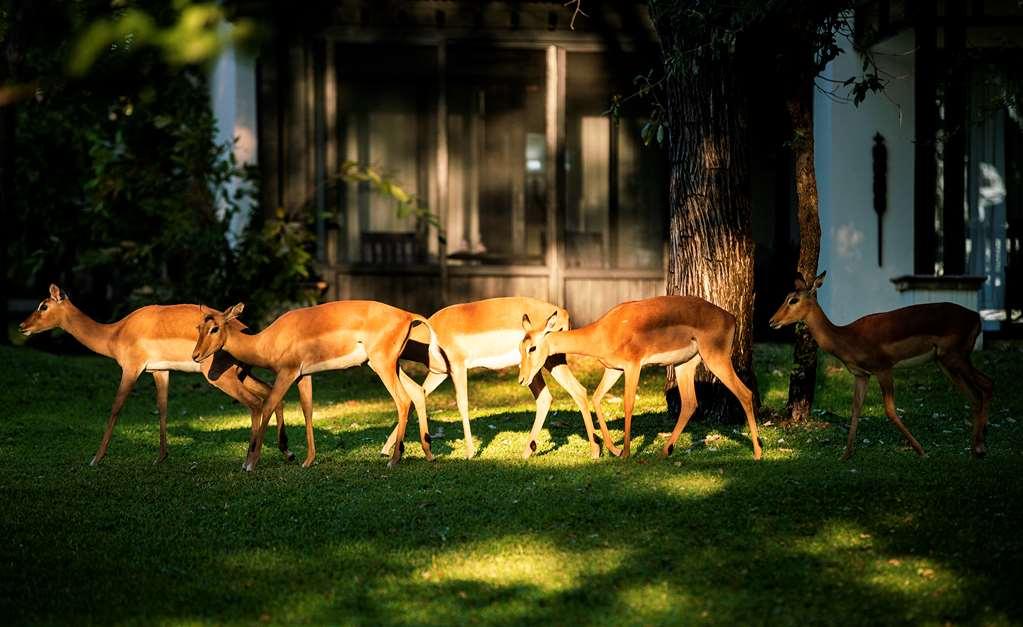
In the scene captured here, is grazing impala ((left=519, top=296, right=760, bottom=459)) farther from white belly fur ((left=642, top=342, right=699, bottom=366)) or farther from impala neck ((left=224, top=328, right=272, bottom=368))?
impala neck ((left=224, top=328, right=272, bottom=368))

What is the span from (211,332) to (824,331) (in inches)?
192

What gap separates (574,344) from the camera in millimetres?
11602

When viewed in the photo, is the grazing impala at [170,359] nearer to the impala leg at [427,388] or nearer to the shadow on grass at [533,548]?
the impala leg at [427,388]

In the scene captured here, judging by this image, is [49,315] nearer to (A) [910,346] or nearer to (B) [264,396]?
(B) [264,396]

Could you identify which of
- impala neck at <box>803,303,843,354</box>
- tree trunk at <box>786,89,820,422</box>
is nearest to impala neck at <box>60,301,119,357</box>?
impala neck at <box>803,303,843,354</box>

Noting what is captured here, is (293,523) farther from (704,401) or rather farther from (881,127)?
(881,127)

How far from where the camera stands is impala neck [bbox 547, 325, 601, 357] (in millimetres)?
11586

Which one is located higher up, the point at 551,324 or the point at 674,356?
the point at 551,324

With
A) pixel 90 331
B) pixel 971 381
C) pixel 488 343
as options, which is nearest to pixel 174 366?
pixel 90 331

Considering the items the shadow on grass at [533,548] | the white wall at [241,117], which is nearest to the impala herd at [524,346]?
Answer: the shadow on grass at [533,548]

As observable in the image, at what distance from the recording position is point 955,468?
10.6 m

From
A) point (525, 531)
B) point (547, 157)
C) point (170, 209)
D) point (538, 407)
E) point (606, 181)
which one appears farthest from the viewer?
point (606, 181)

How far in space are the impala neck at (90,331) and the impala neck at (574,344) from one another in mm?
3793

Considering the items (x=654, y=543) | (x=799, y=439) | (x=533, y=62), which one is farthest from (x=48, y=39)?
(x=654, y=543)
